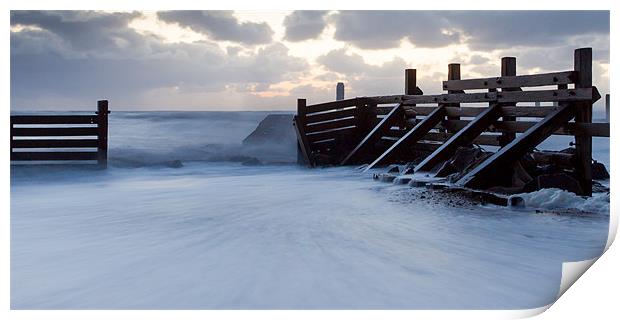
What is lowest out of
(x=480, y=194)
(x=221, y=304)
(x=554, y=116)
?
(x=221, y=304)

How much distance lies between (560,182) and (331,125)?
21.3 feet

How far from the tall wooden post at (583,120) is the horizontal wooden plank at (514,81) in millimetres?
134

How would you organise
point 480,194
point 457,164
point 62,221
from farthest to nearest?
1. point 457,164
2. point 480,194
3. point 62,221

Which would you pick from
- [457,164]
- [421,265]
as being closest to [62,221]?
[421,265]

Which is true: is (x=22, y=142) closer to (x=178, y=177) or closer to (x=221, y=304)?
(x=178, y=177)

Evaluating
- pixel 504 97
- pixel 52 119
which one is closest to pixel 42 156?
pixel 52 119

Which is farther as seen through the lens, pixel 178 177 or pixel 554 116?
pixel 178 177

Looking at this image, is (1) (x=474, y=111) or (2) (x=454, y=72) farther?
(2) (x=454, y=72)

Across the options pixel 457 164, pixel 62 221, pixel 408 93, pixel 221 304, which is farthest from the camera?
pixel 408 93

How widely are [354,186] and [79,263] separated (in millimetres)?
4939

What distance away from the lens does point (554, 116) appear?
8312 mm

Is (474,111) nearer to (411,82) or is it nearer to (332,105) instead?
(411,82)

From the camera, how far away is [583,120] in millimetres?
8242

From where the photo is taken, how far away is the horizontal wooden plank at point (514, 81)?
8438 millimetres
